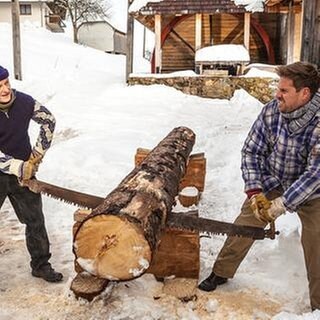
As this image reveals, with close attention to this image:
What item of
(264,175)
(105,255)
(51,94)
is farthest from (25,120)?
(51,94)

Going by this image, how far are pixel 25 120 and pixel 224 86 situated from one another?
1149cm

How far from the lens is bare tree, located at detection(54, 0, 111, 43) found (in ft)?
154

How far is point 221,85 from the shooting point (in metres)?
15.1

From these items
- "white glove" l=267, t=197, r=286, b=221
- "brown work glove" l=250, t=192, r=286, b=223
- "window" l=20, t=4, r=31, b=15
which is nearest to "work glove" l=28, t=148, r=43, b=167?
"brown work glove" l=250, t=192, r=286, b=223

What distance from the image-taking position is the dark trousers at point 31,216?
4262 mm

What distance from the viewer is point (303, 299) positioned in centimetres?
388

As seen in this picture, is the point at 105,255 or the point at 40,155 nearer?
the point at 105,255

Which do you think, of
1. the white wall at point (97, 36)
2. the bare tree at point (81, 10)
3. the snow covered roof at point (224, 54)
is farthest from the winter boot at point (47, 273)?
the white wall at point (97, 36)

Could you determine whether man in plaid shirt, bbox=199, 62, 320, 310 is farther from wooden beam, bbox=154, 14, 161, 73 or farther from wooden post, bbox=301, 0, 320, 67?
wooden beam, bbox=154, 14, 161, 73

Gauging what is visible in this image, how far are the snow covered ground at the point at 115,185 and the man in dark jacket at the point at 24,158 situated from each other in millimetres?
258

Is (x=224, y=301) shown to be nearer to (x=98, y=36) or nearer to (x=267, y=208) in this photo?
(x=267, y=208)

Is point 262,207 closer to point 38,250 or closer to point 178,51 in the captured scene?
point 38,250

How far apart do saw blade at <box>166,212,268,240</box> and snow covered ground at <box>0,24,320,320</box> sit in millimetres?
539

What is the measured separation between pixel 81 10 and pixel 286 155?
155 feet
